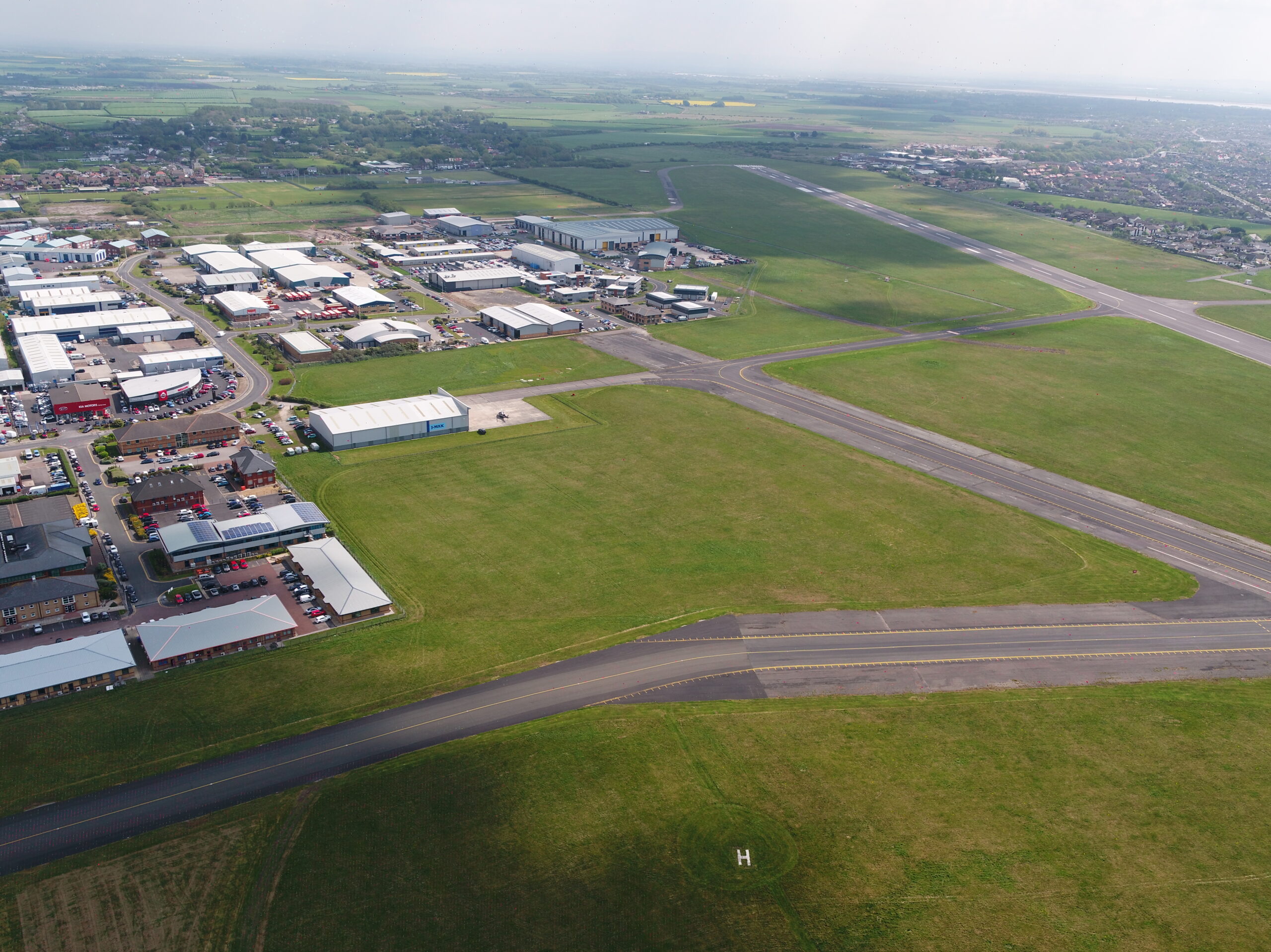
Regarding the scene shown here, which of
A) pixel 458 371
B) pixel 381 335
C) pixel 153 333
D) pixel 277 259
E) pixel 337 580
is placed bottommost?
pixel 153 333

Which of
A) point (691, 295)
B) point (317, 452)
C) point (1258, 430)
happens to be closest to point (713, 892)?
point (317, 452)

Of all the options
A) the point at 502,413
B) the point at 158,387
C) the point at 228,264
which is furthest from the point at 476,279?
the point at 158,387

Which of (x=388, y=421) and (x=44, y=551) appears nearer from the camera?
(x=44, y=551)

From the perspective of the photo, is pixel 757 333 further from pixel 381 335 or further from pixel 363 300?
pixel 363 300

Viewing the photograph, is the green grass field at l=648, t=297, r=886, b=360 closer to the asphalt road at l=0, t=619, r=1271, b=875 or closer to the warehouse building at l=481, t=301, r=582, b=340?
the warehouse building at l=481, t=301, r=582, b=340

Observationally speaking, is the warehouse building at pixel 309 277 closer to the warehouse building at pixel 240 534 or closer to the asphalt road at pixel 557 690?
the warehouse building at pixel 240 534
